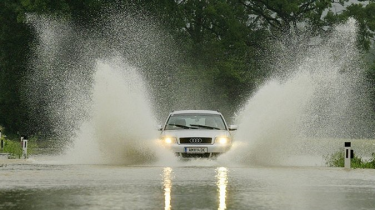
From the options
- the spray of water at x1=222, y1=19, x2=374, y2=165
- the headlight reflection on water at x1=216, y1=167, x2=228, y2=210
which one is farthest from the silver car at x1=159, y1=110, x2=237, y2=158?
the spray of water at x1=222, y1=19, x2=374, y2=165

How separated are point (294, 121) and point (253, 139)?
176 centimetres

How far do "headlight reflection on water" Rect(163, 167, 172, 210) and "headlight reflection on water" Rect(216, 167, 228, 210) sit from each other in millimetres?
849

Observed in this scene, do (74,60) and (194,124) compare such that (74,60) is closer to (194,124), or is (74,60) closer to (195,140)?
(194,124)

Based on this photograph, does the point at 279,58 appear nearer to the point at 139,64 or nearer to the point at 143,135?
the point at 139,64

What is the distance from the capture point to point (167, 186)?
19250mm

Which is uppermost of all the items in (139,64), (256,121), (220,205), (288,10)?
(288,10)

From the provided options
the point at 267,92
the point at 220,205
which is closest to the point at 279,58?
the point at 267,92

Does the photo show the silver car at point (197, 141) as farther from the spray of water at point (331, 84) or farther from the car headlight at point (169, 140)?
A: the spray of water at point (331, 84)

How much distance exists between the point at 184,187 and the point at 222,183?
4.51ft

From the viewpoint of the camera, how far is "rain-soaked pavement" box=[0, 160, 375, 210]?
15609 millimetres

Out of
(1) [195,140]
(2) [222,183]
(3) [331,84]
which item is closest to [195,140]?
(1) [195,140]

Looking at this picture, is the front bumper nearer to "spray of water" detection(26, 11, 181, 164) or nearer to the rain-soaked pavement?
the rain-soaked pavement

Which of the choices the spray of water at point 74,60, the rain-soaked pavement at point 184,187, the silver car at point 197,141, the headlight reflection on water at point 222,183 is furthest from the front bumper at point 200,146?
the spray of water at point 74,60

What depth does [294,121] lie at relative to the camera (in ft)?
104
